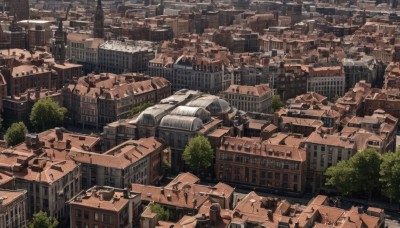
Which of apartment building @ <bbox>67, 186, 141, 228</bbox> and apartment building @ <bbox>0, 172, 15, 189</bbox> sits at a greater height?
apartment building @ <bbox>0, 172, 15, 189</bbox>

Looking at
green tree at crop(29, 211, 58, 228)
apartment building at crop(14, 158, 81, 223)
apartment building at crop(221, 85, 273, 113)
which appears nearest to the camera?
green tree at crop(29, 211, 58, 228)

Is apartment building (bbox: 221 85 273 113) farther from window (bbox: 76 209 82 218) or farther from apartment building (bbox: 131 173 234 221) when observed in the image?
window (bbox: 76 209 82 218)

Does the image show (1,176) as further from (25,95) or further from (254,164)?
(25,95)

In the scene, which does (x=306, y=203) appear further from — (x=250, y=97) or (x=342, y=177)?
(x=250, y=97)

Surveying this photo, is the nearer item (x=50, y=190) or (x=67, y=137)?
(x=50, y=190)

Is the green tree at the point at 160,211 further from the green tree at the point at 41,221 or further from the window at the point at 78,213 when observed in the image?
the green tree at the point at 41,221

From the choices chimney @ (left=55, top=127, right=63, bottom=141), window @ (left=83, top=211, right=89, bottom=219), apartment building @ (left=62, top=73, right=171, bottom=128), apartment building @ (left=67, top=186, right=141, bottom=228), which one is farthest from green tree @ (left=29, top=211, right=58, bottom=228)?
apartment building @ (left=62, top=73, right=171, bottom=128)

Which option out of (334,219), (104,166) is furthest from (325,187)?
(104,166)
